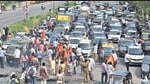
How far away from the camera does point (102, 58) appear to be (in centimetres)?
3797

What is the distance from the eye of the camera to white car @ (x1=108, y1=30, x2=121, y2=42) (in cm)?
5125

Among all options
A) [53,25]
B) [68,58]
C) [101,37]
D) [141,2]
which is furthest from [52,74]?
[141,2]

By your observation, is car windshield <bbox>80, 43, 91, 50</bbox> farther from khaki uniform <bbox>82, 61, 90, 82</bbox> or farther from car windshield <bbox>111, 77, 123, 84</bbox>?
car windshield <bbox>111, 77, 123, 84</bbox>

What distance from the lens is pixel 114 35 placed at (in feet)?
169

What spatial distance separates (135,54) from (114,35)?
43.9ft

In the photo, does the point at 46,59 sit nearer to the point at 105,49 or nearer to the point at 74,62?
the point at 105,49

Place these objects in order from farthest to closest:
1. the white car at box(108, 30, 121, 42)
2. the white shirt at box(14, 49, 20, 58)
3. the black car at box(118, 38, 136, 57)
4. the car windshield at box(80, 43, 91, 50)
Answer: the white car at box(108, 30, 121, 42) < the black car at box(118, 38, 136, 57) < the car windshield at box(80, 43, 91, 50) < the white shirt at box(14, 49, 20, 58)

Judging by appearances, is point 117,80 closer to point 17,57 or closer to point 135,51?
point 17,57

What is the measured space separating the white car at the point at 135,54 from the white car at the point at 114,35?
39.0 feet

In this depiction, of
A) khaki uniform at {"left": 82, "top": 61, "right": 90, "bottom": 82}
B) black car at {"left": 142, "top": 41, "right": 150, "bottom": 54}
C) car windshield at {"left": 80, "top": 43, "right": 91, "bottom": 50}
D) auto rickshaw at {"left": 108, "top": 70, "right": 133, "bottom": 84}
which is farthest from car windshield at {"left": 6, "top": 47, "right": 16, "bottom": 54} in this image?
auto rickshaw at {"left": 108, "top": 70, "right": 133, "bottom": 84}

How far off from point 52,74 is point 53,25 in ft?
85.6

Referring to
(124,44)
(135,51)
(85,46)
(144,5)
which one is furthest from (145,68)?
(144,5)

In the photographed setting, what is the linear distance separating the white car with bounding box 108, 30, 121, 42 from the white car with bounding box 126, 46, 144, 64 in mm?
11889

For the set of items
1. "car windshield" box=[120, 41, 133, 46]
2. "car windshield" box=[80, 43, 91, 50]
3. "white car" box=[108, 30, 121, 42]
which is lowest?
"white car" box=[108, 30, 121, 42]
